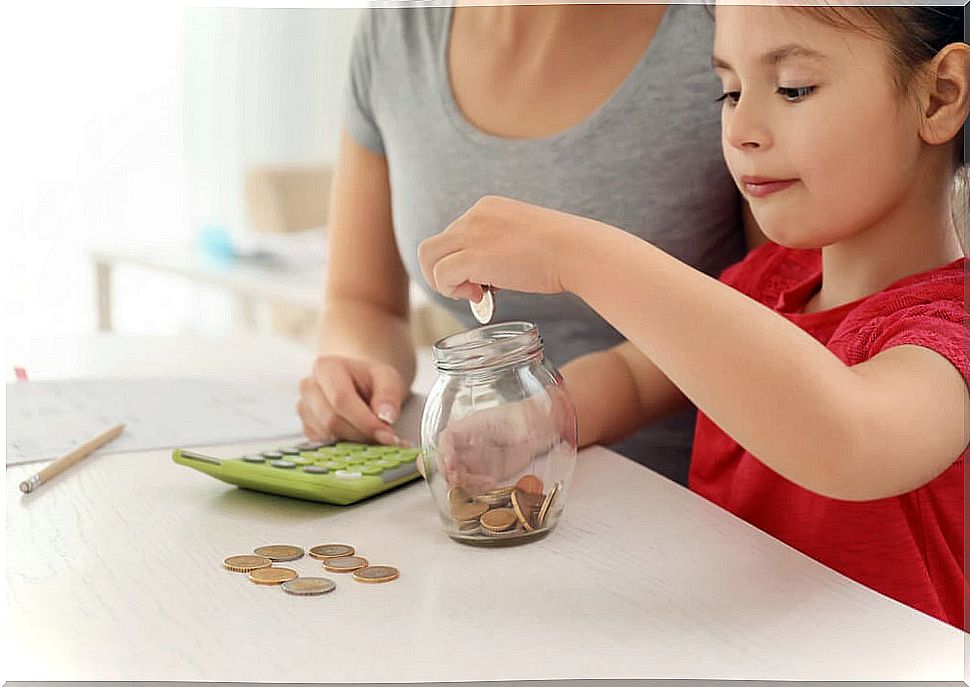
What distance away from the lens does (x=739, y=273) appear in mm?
897

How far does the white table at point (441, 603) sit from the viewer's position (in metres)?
0.47

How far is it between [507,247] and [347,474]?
0.61 ft

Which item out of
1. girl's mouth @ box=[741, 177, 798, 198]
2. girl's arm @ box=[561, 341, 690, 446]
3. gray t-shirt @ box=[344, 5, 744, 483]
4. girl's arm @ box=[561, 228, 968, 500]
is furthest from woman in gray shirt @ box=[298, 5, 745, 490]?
girl's arm @ box=[561, 228, 968, 500]

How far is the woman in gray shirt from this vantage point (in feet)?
3.14

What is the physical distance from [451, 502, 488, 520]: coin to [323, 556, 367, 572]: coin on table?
0.18 ft

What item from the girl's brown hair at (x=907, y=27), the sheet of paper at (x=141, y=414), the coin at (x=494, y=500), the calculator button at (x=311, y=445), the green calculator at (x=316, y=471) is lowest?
A: the sheet of paper at (x=141, y=414)

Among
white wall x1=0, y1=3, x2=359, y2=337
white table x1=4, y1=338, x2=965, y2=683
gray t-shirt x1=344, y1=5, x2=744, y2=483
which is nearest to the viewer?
white table x1=4, y1=338, x2=965, y2=683

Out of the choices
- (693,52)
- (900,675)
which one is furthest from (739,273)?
(900,675)

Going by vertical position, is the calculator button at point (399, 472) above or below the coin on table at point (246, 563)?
above

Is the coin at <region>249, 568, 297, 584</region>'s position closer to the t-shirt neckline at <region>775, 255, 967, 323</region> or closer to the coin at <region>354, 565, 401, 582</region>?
the coin at <region>354, 565, 401, 582</region>

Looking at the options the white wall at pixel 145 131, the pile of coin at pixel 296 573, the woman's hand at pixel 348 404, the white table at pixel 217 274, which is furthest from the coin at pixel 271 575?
the white wall at pixel 145 131

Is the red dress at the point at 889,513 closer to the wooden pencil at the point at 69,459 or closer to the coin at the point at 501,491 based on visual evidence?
the coin at the point at 501,491

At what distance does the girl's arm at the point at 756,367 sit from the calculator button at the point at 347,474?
159 mm

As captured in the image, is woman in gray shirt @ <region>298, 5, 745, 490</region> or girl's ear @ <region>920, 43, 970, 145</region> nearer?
girl's ear @ <region>920, 43, 970, 145</region>
